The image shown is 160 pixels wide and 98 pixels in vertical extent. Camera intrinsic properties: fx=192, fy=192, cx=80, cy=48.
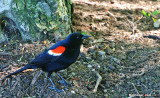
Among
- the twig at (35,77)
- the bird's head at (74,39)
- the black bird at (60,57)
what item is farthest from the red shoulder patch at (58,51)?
the twig at (35,77)

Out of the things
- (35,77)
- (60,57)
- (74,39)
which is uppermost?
(74,39)

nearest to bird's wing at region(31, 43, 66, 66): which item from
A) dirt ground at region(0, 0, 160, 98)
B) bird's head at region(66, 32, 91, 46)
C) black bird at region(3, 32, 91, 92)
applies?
black bird at region(3, 32, 91, 92)

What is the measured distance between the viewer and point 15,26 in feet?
13.9

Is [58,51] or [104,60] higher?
[58,51]

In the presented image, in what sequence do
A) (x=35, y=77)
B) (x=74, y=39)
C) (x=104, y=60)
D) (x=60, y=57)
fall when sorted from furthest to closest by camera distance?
(x=104, y=60)
(x=35, y=77)
(x=74, y=39)
(x=60, y=57)

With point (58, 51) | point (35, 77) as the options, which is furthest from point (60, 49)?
point (35, 77)

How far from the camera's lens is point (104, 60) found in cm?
412

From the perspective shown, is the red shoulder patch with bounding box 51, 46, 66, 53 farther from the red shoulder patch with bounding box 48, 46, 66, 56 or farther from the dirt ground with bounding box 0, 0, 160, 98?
the dirt ground with bounding box 0, 0, 160, 98

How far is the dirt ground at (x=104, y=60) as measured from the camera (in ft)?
10.8

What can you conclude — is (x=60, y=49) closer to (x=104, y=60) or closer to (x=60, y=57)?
(x=60, y=57)

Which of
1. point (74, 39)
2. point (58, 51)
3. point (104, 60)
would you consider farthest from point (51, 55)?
point (104, 60)

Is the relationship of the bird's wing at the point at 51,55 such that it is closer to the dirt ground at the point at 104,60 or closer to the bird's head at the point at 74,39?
the bird's head at the point at 74,39

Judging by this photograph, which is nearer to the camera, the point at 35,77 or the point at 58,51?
the point at 58,51

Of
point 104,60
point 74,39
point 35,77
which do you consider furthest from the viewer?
point 104,60
